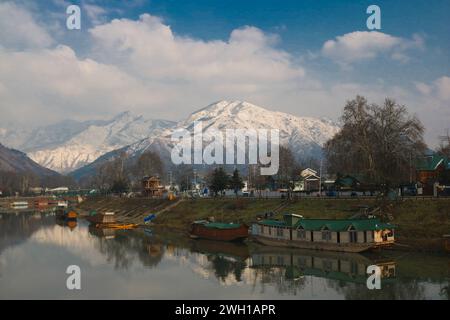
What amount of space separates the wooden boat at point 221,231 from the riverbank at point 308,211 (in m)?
8.69

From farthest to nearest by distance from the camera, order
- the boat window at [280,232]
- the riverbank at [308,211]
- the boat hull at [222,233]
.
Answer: the boat hull at [222,233]
the boat window at [280,232]
the riverbank at [308,211]

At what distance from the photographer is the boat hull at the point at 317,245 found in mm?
54791

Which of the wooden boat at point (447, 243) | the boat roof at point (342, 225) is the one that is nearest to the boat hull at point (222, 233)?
the boat roof at point (342, 225)

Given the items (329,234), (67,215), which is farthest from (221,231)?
(67,215)

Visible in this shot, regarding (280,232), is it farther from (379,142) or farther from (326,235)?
(379,142)

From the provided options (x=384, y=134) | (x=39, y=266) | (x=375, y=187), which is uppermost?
(x=384, y=134)

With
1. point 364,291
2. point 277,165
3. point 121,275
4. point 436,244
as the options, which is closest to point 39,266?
point 121,275

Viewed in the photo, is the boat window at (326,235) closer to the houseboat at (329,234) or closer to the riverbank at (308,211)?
the houseboat at (329,234)

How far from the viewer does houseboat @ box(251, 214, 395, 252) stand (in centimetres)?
5456

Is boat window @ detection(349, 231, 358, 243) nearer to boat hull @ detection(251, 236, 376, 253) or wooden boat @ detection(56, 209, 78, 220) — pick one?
boat hull @ detection(251, 236, 376, 253)

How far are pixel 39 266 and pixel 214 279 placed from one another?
23.5 metres

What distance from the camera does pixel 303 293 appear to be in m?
40.2

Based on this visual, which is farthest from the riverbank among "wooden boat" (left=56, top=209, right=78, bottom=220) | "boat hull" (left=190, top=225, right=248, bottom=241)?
"wooden boat" (left=56, top=209, right=78, bottom=220)
